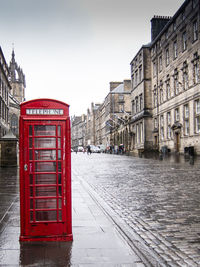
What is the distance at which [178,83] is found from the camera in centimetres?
3766

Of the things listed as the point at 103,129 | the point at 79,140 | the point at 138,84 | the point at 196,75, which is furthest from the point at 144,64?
the point at 79,140

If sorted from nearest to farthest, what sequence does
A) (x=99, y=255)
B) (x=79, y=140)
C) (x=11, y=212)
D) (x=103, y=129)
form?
(x=99, y=255) < (x=11, y=212) < (x=103, y=129) < (x=79, y=140)

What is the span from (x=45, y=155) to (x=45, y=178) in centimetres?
34

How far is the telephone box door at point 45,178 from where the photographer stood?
4.69 m

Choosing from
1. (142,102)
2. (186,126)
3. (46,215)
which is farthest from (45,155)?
(142,102)

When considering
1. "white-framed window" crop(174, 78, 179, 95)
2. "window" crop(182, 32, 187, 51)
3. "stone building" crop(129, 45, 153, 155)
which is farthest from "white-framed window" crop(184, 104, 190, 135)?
"stone building" crop(129, 45, 153, 155)

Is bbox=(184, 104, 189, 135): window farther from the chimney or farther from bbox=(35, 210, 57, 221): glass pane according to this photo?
bbox=(35, 210, 57, 221): glass pane

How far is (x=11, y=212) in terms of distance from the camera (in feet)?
21.9

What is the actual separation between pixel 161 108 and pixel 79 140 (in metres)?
132

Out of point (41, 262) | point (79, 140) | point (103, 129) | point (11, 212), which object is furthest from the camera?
point (79, 140)

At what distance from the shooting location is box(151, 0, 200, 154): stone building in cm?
3259

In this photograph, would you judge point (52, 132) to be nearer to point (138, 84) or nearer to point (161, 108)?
point (161, 108)

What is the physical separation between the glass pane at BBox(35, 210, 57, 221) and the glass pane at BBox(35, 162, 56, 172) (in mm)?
609

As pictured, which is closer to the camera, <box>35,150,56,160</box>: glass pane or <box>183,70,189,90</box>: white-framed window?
<box>35,150,56,160</box>: glass pane
